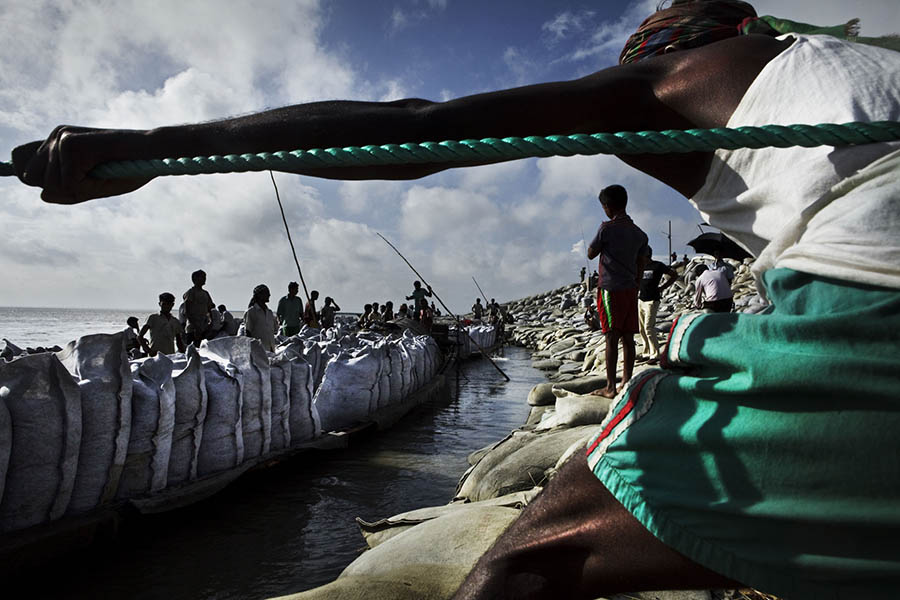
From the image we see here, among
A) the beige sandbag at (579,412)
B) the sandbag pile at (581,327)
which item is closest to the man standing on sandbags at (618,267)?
the beige sandbag at (579,412)

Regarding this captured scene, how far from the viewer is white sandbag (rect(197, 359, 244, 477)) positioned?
3.47 metres

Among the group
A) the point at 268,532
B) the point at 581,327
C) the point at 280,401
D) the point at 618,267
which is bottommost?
the point at 268,532

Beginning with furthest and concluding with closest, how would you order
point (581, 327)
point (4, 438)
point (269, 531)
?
point (581, 327)
point (269, 531)
point (4, 438)

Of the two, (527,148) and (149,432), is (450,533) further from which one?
(149,432)

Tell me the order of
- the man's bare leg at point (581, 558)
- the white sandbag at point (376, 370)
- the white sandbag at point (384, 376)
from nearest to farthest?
the man's bare leg at point (581, 558)
the white sandbag at point (376, 370)
the white sandbag at point (384, 376)

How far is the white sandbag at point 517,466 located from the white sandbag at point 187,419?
1.64m

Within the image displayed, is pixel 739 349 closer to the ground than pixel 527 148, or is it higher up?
closer to the ground

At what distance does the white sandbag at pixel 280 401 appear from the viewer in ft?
13.5

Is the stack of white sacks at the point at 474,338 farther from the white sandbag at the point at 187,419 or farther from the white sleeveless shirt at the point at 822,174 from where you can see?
the white sleeveless shirt at the point at 822,174

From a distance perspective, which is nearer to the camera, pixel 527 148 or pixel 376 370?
pixel 527 148

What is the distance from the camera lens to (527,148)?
2.81 ft

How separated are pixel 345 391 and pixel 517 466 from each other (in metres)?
2.79

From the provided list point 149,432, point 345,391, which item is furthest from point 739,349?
point 345,391

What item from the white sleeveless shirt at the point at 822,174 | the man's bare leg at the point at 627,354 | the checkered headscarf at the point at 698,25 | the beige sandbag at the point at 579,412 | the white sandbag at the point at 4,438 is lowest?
the beige sandbag at the point at 579,412
